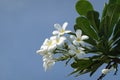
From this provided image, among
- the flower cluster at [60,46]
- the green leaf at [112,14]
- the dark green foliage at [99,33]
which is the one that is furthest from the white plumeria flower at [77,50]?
the green leaf at [112,14]

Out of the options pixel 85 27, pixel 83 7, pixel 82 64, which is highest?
pixel 83 7

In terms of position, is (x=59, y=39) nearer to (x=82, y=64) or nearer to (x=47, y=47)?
(x=47, y=47)

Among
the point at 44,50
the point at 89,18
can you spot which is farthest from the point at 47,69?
the point at 89,18

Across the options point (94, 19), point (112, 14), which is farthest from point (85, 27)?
point (112, 14)

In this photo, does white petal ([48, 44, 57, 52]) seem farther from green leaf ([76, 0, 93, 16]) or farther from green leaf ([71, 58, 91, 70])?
green leaf ([76, 0, 93, 16])

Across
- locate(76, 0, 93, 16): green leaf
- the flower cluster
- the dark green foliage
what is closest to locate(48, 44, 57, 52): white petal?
the flower cluster
